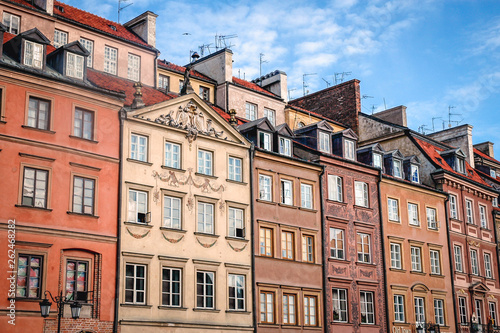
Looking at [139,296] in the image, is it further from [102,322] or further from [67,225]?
[67,225]

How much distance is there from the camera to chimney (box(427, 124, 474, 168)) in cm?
5625

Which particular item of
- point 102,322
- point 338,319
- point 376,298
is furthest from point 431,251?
point 102,322

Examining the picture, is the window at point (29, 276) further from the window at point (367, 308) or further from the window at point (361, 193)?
the window at point (361, 193)

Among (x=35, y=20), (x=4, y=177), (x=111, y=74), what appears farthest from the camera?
(x=111, y=74)

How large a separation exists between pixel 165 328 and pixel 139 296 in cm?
170

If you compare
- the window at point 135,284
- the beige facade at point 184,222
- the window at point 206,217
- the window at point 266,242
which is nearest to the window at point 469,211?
the window at point 266,242

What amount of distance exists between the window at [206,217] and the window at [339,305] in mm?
8424

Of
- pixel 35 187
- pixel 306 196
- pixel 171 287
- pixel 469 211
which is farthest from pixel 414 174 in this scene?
pixel 35 187

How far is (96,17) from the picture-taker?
39594 millimetres

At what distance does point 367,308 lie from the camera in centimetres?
3950

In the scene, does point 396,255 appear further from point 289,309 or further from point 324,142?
point 289,309

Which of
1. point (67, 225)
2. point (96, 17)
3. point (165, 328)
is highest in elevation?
point (96, 17)

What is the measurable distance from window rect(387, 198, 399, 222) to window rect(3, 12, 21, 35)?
2247 centimetres

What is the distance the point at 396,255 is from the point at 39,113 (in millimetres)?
22658
